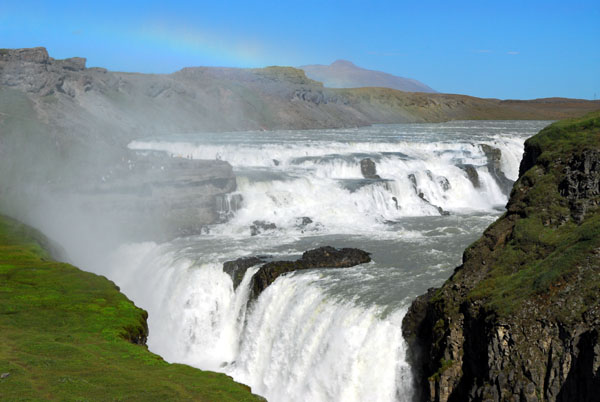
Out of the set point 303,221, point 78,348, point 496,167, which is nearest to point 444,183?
point 496,167

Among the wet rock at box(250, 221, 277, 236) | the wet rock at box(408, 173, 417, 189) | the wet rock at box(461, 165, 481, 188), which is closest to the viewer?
the wet rock at box(250, 221, 277, 236)

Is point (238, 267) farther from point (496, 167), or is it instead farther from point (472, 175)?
point (496, 167)

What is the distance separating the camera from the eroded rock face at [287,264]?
26106mm

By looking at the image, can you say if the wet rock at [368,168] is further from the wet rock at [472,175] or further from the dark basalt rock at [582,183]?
the dark basalt rock at [582,183]

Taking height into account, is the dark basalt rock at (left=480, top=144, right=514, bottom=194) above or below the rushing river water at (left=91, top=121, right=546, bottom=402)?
above

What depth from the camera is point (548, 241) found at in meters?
17.6

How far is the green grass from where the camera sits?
14.8 m

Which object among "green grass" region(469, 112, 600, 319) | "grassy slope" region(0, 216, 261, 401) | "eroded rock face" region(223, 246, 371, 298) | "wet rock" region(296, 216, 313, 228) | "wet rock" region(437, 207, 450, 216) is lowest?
"grassy slope" region(0, 216, 261, 401)

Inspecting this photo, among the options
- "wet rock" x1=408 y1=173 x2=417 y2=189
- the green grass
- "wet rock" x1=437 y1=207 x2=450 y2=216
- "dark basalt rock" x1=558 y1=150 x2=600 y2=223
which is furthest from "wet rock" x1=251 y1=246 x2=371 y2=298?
"wet rock" x1=408 y1=173 x2=417 y2=189

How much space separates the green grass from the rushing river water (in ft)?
14.8

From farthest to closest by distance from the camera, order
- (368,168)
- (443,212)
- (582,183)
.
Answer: (368,168), (443,212), (582,183)

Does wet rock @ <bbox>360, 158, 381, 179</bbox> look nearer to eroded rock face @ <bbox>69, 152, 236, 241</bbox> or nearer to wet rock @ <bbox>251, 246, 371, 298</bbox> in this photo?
eroded rock face @ <bbox>69, 152, 236, 241</bbox>

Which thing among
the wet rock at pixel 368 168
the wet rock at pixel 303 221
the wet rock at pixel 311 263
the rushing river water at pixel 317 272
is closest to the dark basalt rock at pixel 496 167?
the rushing river water at pixel 317 272

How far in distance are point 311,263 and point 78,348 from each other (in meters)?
12.6
